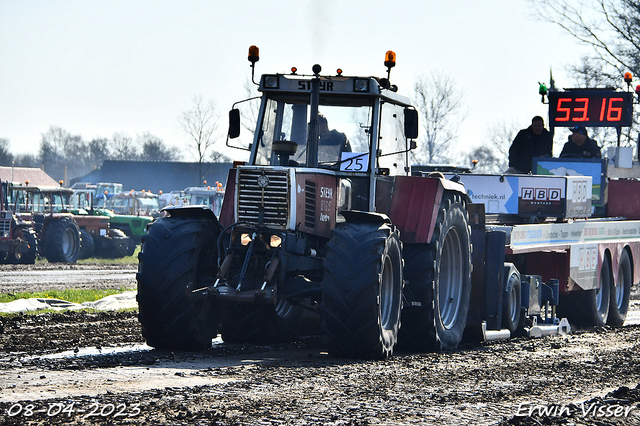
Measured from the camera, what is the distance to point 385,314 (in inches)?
355

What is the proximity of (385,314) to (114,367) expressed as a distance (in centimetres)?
271

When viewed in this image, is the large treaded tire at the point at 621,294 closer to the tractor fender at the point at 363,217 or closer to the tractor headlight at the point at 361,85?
the tractor headlight at the point at 361,85

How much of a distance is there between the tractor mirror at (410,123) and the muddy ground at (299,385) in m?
2.32

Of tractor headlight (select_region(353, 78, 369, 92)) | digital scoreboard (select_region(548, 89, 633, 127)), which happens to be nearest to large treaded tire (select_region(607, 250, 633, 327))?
digital scoreboard (select_region(548, 89, 633, 127))

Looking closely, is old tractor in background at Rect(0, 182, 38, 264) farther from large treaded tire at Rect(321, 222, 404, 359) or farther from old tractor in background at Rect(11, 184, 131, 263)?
large treaded tire at Rect(321, 222, 404, 359)

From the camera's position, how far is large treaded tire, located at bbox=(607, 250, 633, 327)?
15.0m

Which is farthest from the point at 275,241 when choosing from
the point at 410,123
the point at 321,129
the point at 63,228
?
the point at 63,228

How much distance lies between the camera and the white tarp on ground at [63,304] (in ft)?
45.5

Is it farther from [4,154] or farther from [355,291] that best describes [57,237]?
[4,154]

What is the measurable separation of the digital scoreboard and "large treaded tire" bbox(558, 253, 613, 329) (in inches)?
110

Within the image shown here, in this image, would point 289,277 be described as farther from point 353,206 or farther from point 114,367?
point 114,367

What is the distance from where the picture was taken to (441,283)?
418 inches

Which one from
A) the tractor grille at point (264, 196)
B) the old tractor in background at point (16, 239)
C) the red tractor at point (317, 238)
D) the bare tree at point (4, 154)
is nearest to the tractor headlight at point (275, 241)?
the red tractor at point (317, 238)

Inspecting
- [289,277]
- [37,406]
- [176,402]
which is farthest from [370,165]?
[37,406]
